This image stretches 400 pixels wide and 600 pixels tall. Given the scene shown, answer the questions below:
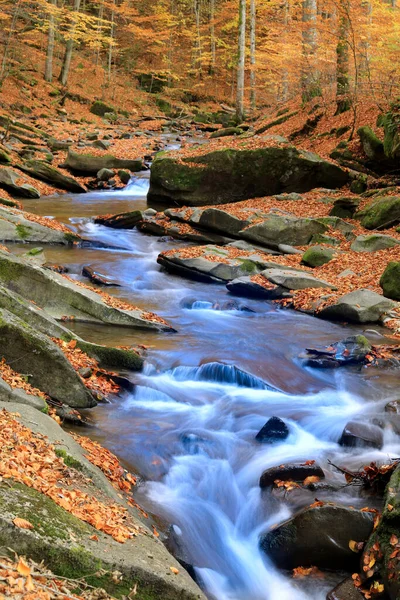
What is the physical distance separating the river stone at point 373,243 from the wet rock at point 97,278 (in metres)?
5.64

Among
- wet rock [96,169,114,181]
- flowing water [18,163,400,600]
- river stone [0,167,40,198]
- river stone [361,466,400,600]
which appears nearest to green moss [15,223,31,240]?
flowing water [18,163,400,600]

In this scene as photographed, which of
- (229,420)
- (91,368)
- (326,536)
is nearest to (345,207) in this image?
(229,420)

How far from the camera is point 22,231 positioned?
1381 centimetres

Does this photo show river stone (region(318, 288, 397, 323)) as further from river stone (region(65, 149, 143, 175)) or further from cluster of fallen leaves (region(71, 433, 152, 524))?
river stone (region(65, 149, 143, 175))

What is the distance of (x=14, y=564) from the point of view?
2.90 meters

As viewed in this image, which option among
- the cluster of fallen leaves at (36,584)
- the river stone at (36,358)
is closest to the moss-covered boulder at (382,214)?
the river stone at (36,358)

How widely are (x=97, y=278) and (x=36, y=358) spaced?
229 inches

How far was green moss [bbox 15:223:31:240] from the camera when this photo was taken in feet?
45.1

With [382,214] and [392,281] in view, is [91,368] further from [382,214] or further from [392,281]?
[382,214]

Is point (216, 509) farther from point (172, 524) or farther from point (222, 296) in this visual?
point (222, 296)

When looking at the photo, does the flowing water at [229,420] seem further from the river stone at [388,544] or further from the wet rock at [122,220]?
the wet rock at [122,220]

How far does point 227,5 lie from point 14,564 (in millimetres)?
43747

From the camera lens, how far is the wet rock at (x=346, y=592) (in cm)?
433

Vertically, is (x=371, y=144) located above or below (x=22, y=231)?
above
